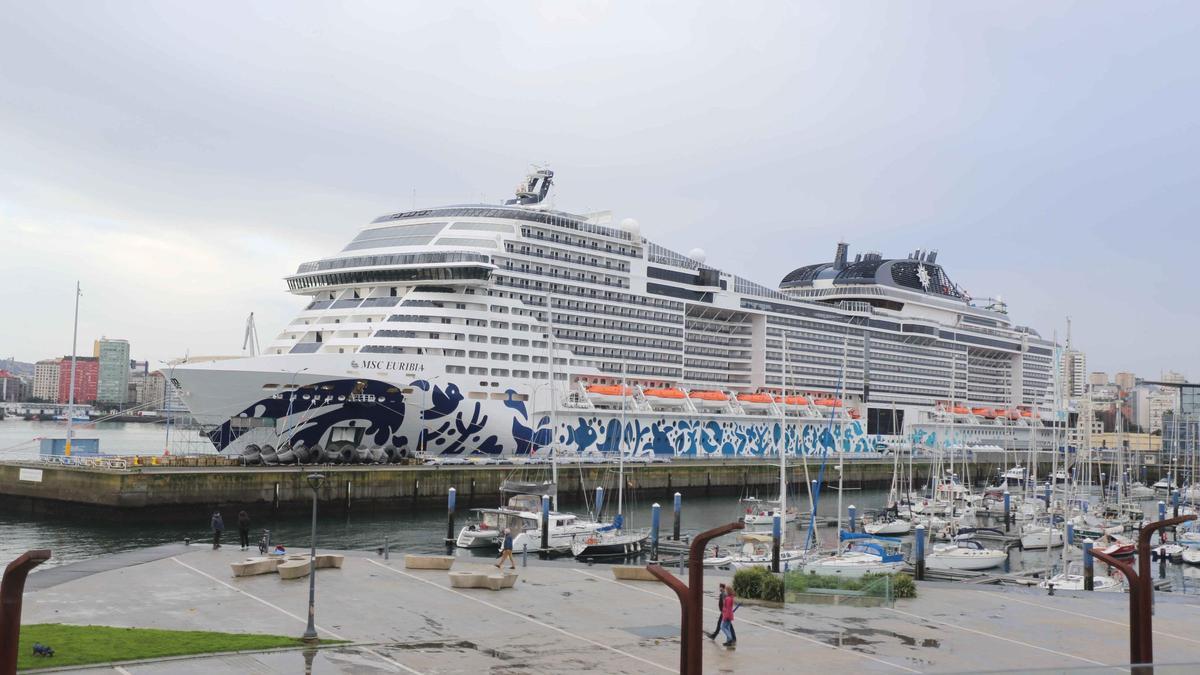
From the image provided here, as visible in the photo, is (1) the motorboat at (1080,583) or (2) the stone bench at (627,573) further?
(1) the motorboat at (1080,583)

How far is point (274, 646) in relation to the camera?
53.7 feet

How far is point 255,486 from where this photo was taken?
147 feet

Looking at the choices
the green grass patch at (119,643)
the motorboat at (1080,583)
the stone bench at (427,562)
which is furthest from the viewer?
the motorboat at (1080,583)

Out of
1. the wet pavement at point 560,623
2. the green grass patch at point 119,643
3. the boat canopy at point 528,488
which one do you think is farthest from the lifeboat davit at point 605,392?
the green grass patch at point 119,643

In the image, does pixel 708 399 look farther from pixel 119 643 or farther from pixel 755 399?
pixel 119 643

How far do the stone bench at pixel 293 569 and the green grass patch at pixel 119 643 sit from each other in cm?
521

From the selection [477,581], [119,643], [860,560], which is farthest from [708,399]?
[119,643]

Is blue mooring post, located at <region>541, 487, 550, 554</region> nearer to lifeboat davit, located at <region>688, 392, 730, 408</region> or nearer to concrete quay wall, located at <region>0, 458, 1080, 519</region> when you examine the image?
concrete quay wall, located at <region>0, 458, 1080, 519</region>

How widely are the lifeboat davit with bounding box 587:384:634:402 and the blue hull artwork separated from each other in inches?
41.1

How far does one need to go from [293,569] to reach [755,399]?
55037mm

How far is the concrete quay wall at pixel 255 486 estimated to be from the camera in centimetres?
4225

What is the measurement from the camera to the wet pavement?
16.5m

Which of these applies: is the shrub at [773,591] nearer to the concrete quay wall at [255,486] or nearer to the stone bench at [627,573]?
the stone bench at [627,573]

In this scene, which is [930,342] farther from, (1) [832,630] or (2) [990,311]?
(1) [832,630]
